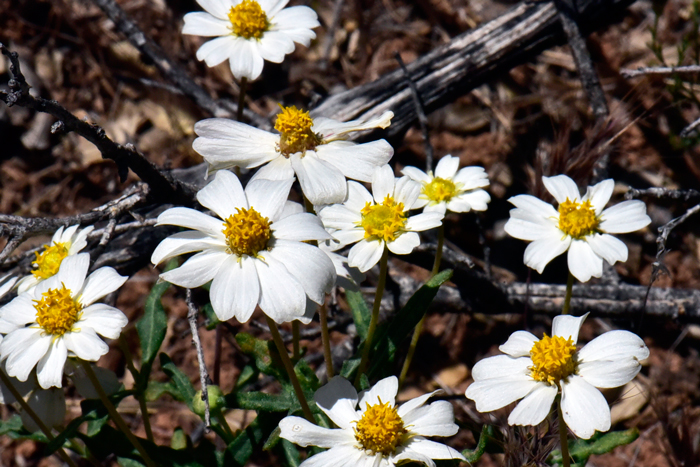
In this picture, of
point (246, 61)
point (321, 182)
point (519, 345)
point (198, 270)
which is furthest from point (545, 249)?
point (246, 61)

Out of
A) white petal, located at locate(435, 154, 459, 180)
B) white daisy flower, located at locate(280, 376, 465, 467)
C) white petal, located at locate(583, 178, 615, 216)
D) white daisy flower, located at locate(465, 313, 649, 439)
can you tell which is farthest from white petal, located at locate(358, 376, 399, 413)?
white petal, located at locate(583, 178, 615, 216)

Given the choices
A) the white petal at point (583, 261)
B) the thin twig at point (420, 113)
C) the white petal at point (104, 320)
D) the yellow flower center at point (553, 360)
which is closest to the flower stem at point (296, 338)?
the white petal at point (104, 320)

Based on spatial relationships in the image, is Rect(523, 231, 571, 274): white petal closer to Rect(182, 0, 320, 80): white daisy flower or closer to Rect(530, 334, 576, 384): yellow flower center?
Rect(530, 334, 576, 384): yellow flower center

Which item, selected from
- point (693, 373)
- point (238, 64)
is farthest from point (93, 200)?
point (693, 373)

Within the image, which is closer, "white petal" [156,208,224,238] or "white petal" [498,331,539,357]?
"white petal" [156,208,224,238]

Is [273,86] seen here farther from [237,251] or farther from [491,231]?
[237,251]

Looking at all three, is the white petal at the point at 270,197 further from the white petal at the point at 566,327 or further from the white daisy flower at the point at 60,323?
the white petal at the point at 566,327
